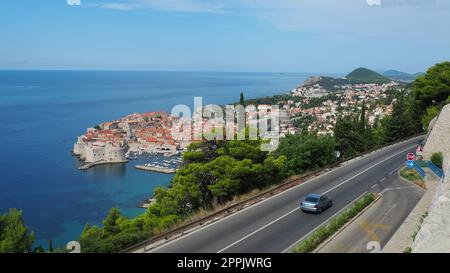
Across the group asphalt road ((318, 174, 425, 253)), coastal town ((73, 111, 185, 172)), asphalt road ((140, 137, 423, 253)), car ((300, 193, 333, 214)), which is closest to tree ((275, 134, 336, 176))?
asphalt road ((140, 137, 423, 253))

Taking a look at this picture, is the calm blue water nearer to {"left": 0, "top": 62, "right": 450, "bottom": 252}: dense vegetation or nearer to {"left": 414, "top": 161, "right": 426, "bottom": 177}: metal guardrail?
{"left": 0, "top": 62, "right": 450, "bottom": 252}: dense vegetation

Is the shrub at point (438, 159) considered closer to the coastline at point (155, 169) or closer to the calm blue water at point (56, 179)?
the calm blue water at point (56, 179)

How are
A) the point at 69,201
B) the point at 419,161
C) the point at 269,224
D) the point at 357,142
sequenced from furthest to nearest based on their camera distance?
the point at 69,201, the point at 357,142, the point at 419,161, the point at 269,224

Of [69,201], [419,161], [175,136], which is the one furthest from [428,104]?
[175,136]

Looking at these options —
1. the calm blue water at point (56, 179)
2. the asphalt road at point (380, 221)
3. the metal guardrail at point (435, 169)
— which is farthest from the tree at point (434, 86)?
the calm blue water at point (56, 179)

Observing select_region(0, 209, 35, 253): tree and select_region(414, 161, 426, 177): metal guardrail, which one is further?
select_region(414, 161, 426, 177): metal guardrail
